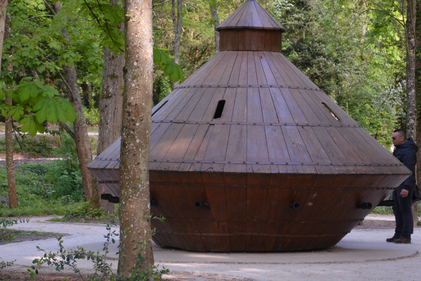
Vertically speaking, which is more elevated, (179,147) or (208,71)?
(208,71)

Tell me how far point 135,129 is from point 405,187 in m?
5.84

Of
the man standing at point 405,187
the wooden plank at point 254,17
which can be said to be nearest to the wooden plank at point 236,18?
the wooden plank at point 254,17

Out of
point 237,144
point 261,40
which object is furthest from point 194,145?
point 261,40

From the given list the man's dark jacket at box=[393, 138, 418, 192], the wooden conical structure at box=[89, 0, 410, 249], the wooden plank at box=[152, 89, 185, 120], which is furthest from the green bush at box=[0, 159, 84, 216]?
the man's dark jacket at box=[393, 138, 418, 192]

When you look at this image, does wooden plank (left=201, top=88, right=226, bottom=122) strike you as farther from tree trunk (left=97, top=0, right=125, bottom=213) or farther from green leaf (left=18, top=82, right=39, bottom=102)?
tree trunk (left=97, top=0, right=125, bottom=213)

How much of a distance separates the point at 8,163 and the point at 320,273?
1190 cm

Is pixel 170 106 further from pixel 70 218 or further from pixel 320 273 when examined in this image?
pixel 70 218

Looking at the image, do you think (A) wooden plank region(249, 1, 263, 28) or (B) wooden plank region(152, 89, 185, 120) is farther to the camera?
(A) wooden plank region(249, 1, 263, 28)

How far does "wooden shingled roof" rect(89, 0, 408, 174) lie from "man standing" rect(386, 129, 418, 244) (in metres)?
1.27

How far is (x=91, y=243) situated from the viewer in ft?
30.3

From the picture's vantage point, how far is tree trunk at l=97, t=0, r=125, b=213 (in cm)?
1267

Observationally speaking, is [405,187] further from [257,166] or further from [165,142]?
[165,142]

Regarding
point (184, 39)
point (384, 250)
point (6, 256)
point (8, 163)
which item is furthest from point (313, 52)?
point (6, 256)

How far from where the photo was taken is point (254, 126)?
7.56 metres
